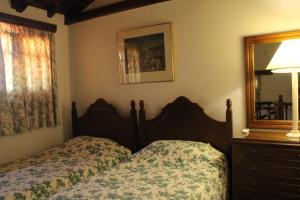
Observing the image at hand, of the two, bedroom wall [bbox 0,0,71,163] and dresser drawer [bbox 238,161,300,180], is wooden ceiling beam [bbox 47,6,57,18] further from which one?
dresser drawer [bbox 238,161,300,180]

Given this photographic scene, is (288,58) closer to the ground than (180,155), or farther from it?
farther from it

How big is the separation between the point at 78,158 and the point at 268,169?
5.91ft

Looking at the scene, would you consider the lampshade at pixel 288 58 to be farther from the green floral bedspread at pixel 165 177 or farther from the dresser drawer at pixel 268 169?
the green floral bedspread at pixel 165 177

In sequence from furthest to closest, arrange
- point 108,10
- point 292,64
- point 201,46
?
point 108,10, point 201,46, point 292,64

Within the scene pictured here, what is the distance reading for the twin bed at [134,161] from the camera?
1.94 meters

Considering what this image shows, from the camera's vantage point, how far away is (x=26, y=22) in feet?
9.97

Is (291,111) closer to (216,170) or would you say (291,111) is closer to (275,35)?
(275,35)

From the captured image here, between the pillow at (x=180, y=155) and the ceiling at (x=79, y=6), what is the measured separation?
1593mm

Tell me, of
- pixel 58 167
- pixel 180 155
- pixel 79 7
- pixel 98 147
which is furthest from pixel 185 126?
pixel 79 7

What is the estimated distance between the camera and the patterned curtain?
9.24 ft

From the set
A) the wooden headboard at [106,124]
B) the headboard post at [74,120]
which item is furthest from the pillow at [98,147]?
the headboard post at [74,120]

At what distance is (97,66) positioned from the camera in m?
3.51

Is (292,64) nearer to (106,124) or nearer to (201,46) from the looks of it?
(201,46)

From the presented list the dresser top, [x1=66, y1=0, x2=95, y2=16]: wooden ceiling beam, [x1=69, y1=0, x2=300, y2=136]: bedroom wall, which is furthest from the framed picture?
the dresser top
